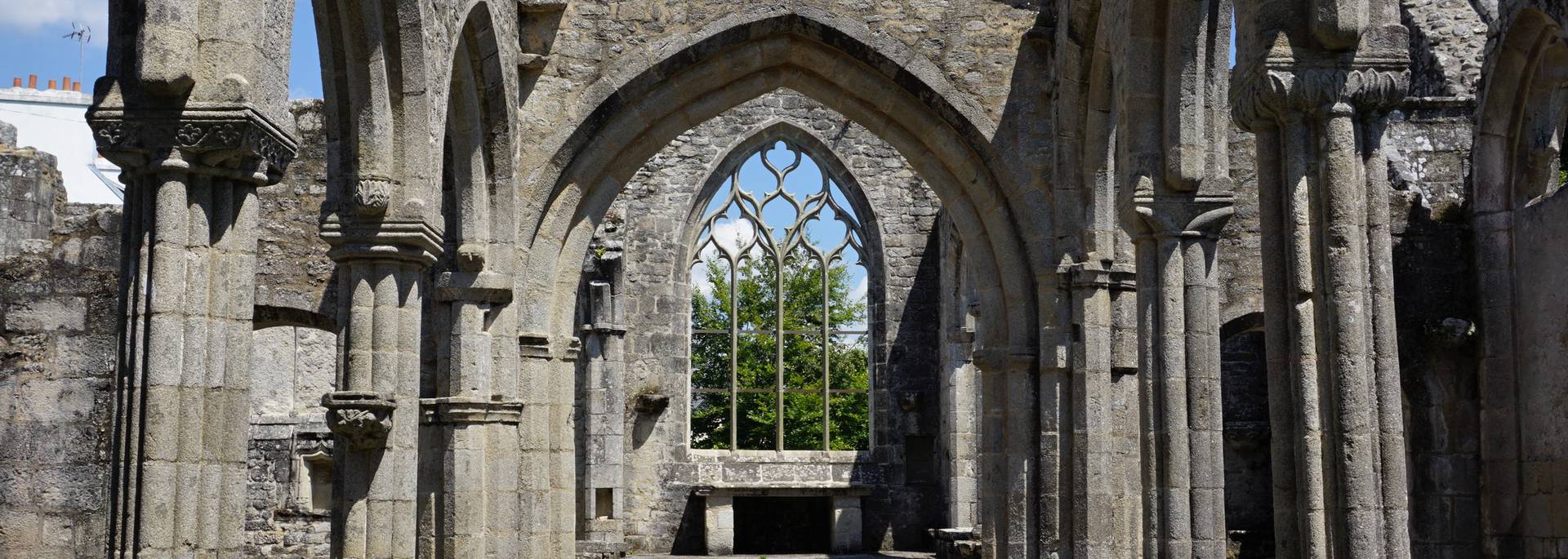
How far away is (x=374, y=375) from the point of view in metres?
6.97

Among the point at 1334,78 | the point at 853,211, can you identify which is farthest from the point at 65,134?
the point at 1334,78

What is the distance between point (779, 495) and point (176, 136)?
1148 cm

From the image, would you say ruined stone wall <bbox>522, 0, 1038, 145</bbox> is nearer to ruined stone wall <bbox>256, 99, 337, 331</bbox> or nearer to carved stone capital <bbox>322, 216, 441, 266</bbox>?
ruined stone wall <bbox>256, 99, 337, 331</bbox>

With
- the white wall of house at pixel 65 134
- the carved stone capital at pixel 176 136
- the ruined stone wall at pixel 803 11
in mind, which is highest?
the white wall of house at pixel 65 134

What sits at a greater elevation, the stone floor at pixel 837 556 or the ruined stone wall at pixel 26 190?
the ruined stone wall at pixel 26 190

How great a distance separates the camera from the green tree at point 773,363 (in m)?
19.0

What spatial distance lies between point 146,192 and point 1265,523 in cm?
1009

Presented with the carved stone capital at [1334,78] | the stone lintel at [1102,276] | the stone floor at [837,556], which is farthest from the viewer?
the stone floor at [837,556]

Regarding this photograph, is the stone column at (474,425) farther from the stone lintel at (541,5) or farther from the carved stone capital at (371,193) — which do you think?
the carved stone capital at (371,193)

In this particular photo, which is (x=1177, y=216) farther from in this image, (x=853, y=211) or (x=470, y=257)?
(x=853, y=211)

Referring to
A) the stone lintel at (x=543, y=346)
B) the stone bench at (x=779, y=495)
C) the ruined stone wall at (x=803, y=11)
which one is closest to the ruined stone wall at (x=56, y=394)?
the stone lintel at (x=543, y=346)

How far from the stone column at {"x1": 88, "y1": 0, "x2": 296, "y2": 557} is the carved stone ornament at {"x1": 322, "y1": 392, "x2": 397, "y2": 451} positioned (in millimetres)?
2171

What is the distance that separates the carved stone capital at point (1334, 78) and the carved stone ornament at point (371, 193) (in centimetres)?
374

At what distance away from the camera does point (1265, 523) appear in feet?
41.4
